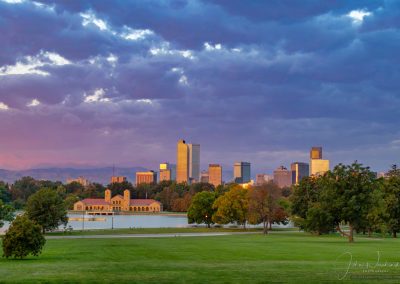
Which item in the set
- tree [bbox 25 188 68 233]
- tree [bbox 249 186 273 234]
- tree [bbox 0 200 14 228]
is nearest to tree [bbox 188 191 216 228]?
tree [bbox 249 186 273 234]

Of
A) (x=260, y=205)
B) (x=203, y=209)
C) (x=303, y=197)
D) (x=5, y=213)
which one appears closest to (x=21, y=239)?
(x=5, y=213)

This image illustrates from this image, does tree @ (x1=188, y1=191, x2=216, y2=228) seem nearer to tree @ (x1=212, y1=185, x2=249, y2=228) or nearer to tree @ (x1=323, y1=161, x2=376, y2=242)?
tree @ (x1=212, y1=185, x2=249, y2=228)

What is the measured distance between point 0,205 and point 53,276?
5310 cm

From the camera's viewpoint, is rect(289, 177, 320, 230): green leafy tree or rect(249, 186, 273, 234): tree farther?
rect(289, 177, 320, 230): green leafy tree

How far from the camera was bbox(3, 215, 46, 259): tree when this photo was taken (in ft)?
111

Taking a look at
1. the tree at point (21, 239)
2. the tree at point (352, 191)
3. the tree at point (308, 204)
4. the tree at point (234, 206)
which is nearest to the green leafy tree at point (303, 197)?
the tree at point (308, 204)

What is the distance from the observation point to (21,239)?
34156mm

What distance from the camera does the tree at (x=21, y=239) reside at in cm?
3394

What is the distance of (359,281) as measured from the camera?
20.1m

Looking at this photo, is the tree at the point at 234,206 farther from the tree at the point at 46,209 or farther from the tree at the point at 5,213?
the tree at the point at 5,213

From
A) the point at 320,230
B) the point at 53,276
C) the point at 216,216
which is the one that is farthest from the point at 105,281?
the point at 216,216

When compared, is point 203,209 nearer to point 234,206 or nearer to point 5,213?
point 234,206

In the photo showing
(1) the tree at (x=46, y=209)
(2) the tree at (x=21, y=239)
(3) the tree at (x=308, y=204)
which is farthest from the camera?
(1) the tree at (x=46, y=209)

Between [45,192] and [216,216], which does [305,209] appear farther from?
[45,192]
